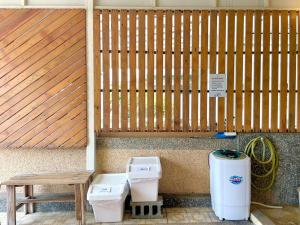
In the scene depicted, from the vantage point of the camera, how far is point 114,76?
13.0 ft

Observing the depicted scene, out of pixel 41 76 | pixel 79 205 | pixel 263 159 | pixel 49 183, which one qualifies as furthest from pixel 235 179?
pixel 41 76

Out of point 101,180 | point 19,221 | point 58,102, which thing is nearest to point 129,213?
point 101,180

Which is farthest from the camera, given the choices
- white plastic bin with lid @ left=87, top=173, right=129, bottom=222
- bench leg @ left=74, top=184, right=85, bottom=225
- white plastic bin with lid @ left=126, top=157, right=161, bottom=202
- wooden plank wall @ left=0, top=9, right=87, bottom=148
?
wooden plank wall @ left=0, top=9, right=87, bottom=148

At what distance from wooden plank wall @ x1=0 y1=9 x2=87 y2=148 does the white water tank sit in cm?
216

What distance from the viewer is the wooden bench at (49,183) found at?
339 cm

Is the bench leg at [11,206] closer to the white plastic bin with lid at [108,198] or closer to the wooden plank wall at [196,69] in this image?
the white plastic bin with lid at [108,198]

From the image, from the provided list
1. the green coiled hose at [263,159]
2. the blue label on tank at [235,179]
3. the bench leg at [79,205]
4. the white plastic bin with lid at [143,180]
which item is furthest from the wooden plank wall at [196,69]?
the bench leg at [79,205]

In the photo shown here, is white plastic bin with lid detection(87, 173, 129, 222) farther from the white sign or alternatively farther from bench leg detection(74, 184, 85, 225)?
the white sign

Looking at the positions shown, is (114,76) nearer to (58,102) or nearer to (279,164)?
(58,102)

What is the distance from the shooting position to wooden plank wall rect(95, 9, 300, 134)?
3.94 metres

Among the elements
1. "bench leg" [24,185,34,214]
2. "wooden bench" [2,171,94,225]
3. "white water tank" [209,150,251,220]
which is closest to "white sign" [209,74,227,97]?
"white water tank" [209,150,251,220]

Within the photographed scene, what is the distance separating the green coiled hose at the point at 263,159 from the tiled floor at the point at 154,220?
735 mm

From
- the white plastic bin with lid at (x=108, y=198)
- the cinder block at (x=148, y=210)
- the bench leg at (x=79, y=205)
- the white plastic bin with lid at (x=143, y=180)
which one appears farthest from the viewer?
the cinder block at (x=148, y=210)

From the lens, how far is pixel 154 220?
3584 mm
